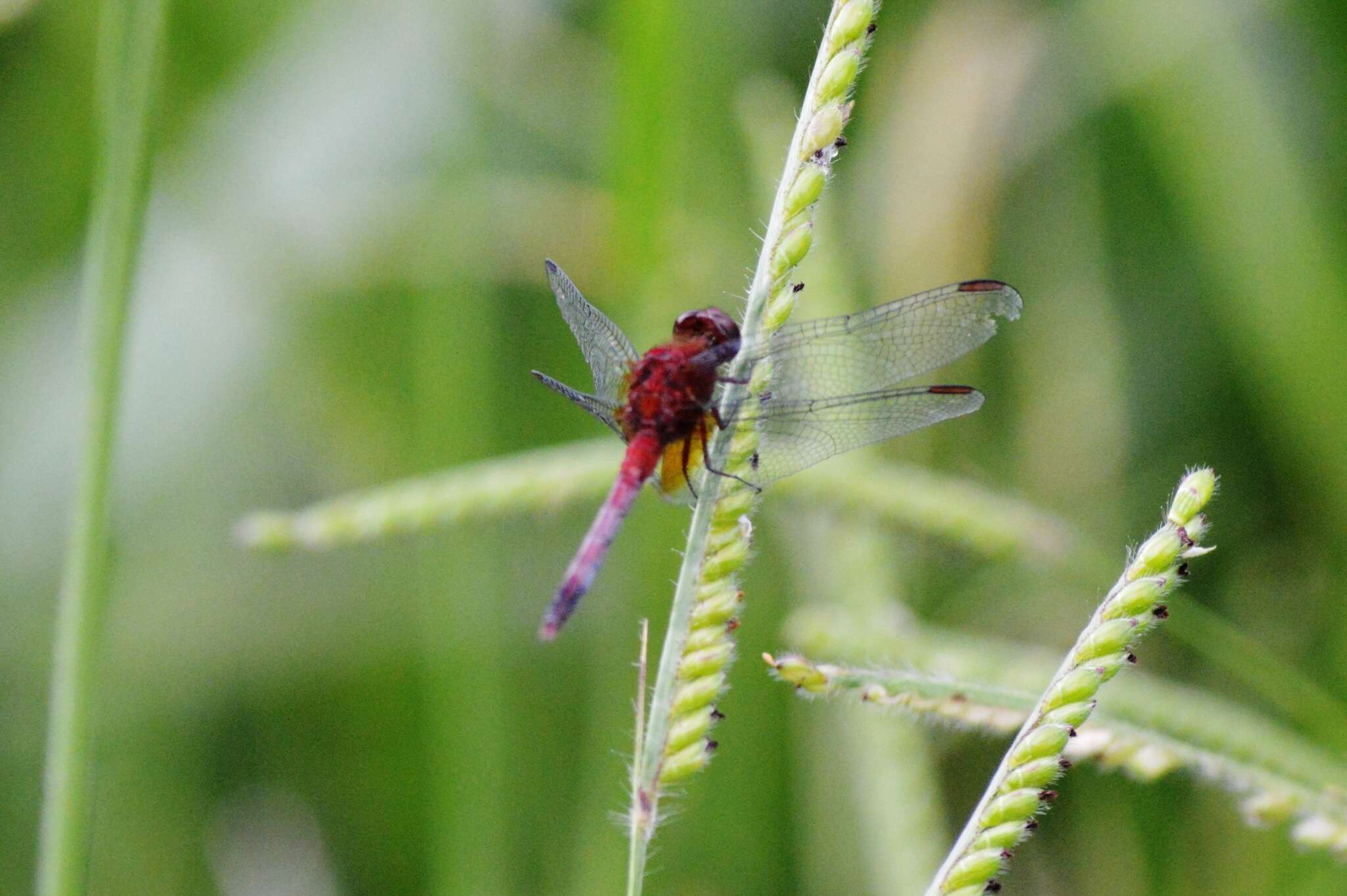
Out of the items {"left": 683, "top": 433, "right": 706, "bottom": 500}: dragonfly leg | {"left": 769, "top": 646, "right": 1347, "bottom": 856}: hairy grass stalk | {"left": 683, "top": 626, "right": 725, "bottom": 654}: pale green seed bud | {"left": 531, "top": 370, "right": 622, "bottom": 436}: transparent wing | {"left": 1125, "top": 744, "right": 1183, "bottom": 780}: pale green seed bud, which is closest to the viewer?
{"left": 683, "top": 626, "right": 725, "bottom": 654}: pale green seed bud

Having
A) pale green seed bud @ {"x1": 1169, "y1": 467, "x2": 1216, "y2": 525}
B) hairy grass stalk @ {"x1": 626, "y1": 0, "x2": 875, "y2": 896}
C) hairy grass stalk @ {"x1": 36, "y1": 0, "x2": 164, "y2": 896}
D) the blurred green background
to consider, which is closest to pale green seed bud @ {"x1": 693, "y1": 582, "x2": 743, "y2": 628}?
hairy grass stalk @ {"x1": 626, "y1": 0, "x2": 875, "y2": 896}

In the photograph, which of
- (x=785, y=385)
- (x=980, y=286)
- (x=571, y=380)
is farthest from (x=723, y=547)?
(x=571, y=380)

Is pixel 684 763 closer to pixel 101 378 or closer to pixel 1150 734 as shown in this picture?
pixel 1150 734

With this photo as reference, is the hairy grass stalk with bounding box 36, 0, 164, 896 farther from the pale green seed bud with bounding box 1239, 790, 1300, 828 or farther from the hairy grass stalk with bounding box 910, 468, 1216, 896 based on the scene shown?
the pale green seed bud with bounding box 1239, 790, 1300, 828

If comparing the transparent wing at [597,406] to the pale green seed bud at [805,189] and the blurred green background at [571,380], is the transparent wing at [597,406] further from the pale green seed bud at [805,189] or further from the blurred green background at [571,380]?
the pale green seed bud at [805,189]

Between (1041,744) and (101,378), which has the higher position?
(101,378)

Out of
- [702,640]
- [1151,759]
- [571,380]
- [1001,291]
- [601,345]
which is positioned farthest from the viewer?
[571,380]
